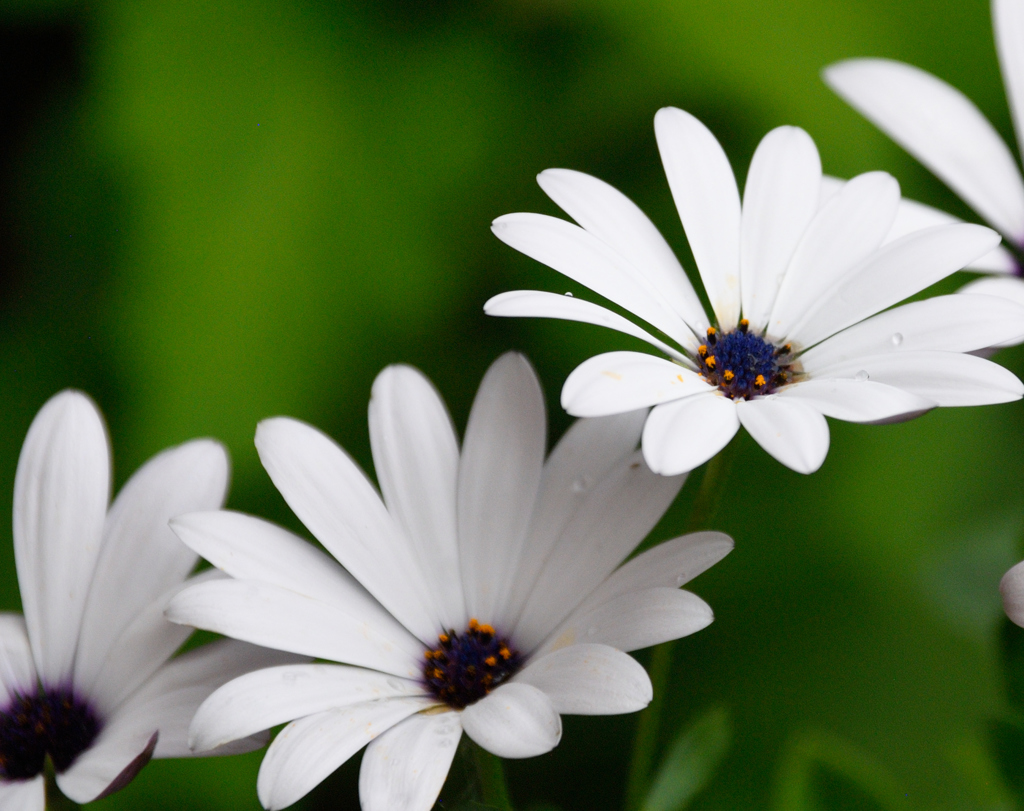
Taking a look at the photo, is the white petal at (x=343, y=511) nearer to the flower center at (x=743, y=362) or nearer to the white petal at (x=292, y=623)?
the white petal at (x=292, y=623)

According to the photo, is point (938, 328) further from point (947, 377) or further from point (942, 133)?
point (942, 133)

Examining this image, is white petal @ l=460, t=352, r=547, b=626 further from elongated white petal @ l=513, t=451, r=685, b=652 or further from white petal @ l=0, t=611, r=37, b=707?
white petal @ l=0, t=611, r=37, b=707

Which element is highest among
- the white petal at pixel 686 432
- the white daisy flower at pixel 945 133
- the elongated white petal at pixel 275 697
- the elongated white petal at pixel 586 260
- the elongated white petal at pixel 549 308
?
the white daisy flower at pixel 945 133

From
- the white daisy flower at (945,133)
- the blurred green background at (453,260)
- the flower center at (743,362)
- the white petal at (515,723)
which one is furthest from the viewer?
the blurred green background at (453,260)

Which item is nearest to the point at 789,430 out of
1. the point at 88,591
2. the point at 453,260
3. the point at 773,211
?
the point at 773,211

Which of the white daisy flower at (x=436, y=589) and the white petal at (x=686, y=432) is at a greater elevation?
the white petal at (x=686, y=432)

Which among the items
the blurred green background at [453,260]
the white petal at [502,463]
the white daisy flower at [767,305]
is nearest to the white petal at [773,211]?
the white daisy flower at [767,305]

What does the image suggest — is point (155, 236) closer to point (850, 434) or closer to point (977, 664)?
point (850, 434)
